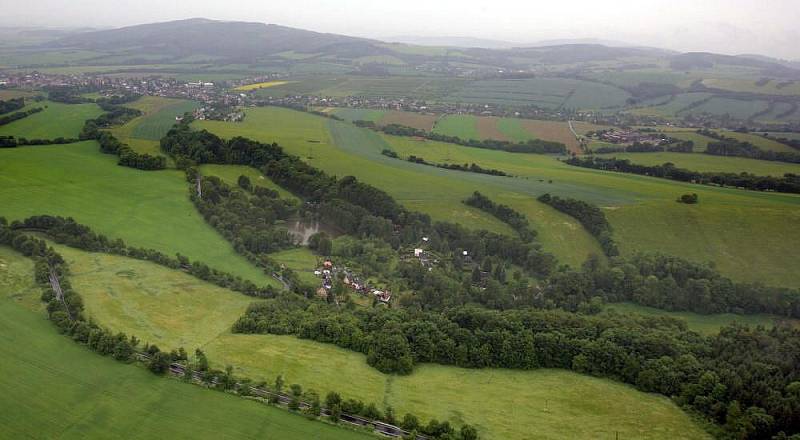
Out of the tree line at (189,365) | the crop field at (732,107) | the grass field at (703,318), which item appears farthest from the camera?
the crop field at (732,107)

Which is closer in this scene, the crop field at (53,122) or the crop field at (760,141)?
the crop field at (53,122)

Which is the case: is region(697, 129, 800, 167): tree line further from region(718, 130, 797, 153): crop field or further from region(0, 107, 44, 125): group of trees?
region(0, 107, 44, 125): group of trees

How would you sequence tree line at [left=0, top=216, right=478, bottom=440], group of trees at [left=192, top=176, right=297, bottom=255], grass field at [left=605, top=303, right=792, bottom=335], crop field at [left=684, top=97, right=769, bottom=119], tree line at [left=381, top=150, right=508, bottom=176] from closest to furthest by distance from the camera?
tree line at [left=0, top=216, right=478, bottom=440]
grass field at [left=605, top=303, right=792, bottom=335]
group of trees at [left=192, top=176, right=297, bottom=255]
tree line at [left=381, top=150, right=508, bottom=176]
crop field at [left=684, top=97, right=769, bottom=119]

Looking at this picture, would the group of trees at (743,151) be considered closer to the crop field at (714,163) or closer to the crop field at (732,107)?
the crop field at (714,163)

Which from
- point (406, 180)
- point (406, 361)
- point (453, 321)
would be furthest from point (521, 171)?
point (406, 361)

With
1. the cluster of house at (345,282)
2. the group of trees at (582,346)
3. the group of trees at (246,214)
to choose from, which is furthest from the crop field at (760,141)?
the group of trees at (246,214)

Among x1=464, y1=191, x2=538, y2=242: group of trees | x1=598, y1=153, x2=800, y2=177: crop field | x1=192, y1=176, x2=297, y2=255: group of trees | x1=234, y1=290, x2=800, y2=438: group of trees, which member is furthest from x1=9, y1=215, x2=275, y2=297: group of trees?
x1=598, y1=153, x2=800, y2=177: crop field
